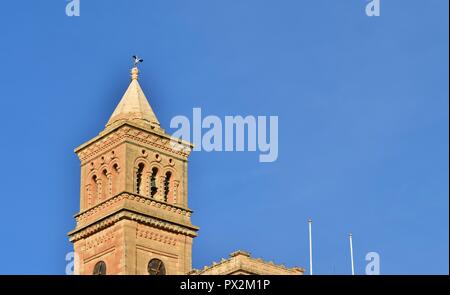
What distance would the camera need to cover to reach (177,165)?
88.9 meters

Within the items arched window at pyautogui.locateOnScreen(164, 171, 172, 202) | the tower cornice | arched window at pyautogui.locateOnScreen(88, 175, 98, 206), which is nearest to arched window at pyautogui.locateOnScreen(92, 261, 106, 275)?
arched window at pyautogui.locateOnScreen(88, 175, 98, 206)

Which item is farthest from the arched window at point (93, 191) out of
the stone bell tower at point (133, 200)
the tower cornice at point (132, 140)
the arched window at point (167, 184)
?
the arched window at point (167, 184)

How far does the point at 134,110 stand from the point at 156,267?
14.4 m

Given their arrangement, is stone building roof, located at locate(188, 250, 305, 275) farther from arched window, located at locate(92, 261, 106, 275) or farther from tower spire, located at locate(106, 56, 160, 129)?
tower spire, located at locate(106, 56, 160, 129)

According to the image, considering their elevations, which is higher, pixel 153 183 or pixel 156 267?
pixel 153 183

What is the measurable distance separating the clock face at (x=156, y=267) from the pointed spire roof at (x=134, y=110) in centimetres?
1208

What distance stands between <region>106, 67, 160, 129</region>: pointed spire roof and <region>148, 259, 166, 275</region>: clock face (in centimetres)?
1208

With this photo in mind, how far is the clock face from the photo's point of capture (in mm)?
83000

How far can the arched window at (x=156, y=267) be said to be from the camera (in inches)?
3265

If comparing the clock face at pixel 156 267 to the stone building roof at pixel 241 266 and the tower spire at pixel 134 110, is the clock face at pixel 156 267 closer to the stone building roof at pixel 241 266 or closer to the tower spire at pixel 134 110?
the stone building roof at pixel 241 266

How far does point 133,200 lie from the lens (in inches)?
3285

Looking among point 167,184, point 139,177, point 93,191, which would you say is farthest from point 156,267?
point 93,191

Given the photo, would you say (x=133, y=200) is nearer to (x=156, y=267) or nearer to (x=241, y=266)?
(x=156, y=267)
